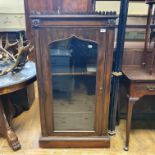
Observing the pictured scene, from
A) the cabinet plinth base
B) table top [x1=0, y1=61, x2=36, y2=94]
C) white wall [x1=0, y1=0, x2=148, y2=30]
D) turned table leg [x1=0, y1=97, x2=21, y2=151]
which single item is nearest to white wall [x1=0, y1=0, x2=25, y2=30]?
white wall [x1=0, y1=0, x2=148, y2=30]

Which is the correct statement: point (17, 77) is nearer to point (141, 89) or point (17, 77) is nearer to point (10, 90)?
point (10, 90)

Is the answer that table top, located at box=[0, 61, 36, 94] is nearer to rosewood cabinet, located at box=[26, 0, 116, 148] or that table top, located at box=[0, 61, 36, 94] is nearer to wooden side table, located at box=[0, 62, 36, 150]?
wooden side table, located at box=[0, 62, 36, 150]

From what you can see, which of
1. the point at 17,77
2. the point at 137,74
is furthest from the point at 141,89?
the point at 17,77

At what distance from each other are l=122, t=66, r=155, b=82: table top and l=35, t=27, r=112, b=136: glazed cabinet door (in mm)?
244

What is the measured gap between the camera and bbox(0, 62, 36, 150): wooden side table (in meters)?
1.72

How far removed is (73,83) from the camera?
1736 mm

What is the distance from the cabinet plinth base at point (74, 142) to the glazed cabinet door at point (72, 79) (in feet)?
0.17

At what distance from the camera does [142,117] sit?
235cm

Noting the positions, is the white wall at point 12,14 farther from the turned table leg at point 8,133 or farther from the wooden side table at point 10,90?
the turned table leg at point 8,133

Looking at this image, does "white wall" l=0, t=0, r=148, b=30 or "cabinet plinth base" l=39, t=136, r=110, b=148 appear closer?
"cabinet plinth base" l=39, t=136, r=110, b=148

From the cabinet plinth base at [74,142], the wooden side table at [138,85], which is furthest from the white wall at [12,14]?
the wooden side table at [138,85]

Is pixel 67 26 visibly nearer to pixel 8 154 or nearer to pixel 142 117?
pixel 8 154

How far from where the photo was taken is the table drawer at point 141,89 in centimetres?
166

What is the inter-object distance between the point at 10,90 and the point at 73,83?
1.86 ft
